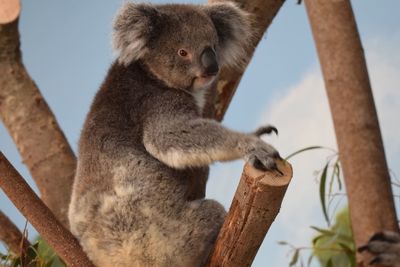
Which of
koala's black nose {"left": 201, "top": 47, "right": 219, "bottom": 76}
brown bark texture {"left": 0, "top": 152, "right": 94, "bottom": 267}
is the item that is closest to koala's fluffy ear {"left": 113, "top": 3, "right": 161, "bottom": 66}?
koala's black nose {"left": 201, "top": 47, "right": 219, "bottom": 76}

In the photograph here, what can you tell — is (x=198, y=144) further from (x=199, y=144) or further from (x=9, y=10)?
(x=9, y=10)

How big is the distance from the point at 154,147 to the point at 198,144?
0.69 feet

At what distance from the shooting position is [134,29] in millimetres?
2973

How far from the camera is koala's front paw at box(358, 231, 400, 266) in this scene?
9.86 ft

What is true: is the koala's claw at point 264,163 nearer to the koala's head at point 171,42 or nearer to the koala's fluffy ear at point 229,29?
the koala's head at point 171,42

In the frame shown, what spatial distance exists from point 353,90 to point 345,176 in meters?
0.39

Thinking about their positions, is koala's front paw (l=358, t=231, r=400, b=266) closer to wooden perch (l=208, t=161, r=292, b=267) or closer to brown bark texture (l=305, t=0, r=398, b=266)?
brown bark texture (l=305, t=0, r=398, b=266)

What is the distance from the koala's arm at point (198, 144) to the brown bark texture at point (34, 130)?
1.53m

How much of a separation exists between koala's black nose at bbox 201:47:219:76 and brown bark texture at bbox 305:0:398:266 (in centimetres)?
62

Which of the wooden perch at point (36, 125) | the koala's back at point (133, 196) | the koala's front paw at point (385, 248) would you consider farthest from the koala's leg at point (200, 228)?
the wooden perch at point (36, 125)

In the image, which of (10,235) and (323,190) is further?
(10,235)

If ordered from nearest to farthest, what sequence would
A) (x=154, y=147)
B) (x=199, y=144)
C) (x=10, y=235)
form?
(x=199, y=144), (x=154, y=147), (x=10, y=235)

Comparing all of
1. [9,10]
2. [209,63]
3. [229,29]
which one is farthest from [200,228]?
[9,10]

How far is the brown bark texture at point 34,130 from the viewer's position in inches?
162
